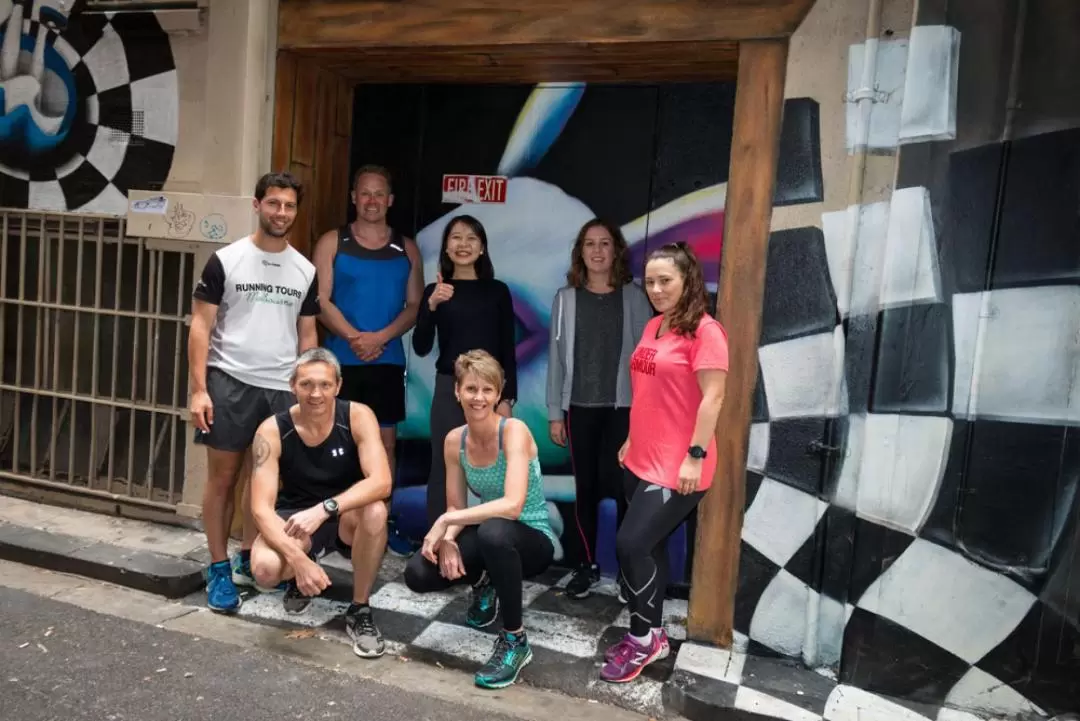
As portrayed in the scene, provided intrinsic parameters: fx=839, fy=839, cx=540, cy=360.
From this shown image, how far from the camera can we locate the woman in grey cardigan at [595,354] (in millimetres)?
4227

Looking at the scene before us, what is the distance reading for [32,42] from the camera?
17.1 ft

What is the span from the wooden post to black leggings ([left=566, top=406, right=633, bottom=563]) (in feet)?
1.97

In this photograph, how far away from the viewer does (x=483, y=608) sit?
3.96 meters

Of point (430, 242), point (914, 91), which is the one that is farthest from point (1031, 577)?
point (430, 242)

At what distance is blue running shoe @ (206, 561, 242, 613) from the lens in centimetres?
396

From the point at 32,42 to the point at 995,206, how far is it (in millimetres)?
5474

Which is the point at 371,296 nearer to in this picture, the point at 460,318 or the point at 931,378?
the point at 460,318

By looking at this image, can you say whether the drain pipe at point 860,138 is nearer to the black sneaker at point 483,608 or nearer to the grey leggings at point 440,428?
the black sneaker at point 483,608

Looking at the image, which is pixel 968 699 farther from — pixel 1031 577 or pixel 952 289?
pixel 952 289

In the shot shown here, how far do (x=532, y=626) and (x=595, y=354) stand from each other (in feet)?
4.47

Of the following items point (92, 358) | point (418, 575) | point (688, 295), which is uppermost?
point (688, 295)

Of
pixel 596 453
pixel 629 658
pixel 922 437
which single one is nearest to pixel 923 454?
Answer: pixel 922 437

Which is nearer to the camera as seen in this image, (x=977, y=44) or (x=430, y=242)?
(x=977, y=44)

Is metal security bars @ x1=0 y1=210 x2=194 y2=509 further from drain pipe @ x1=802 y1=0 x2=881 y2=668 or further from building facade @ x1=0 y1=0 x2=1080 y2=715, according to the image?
drain pipe @ x1=802 y1=0 x2=881 y2=668
